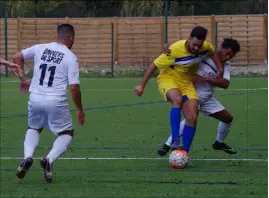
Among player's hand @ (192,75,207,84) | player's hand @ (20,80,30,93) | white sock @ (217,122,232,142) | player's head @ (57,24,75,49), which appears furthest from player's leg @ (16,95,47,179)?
white sock @ (217,122,232,142)

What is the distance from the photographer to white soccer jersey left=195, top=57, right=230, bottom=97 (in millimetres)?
11977

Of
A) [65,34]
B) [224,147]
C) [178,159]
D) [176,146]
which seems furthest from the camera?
[224,147]

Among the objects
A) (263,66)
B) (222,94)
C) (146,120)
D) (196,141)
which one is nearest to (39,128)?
(196,141)

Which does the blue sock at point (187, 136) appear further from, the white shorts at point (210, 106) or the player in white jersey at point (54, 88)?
the player in white jersey at point (54, 88)

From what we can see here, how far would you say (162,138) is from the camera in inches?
571

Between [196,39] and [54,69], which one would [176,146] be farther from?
[54,69]

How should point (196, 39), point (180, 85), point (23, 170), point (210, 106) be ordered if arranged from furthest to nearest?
1. point (210, 106)
2. point (180, 85)
3. point (196, 39)
4. point (23, 170)

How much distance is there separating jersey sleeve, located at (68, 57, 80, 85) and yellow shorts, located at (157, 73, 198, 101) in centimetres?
199

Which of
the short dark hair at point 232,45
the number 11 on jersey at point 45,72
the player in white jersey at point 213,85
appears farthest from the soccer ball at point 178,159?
the number 11 on jersey at point 45,72

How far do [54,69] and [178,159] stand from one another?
2026 millimetres

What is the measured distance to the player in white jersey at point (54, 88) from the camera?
10102mm

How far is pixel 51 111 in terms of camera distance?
1027 cm

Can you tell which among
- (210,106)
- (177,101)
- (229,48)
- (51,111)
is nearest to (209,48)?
(229,48)

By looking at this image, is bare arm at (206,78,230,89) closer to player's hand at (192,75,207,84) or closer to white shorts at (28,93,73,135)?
player's hand at (192,75,207,84)
